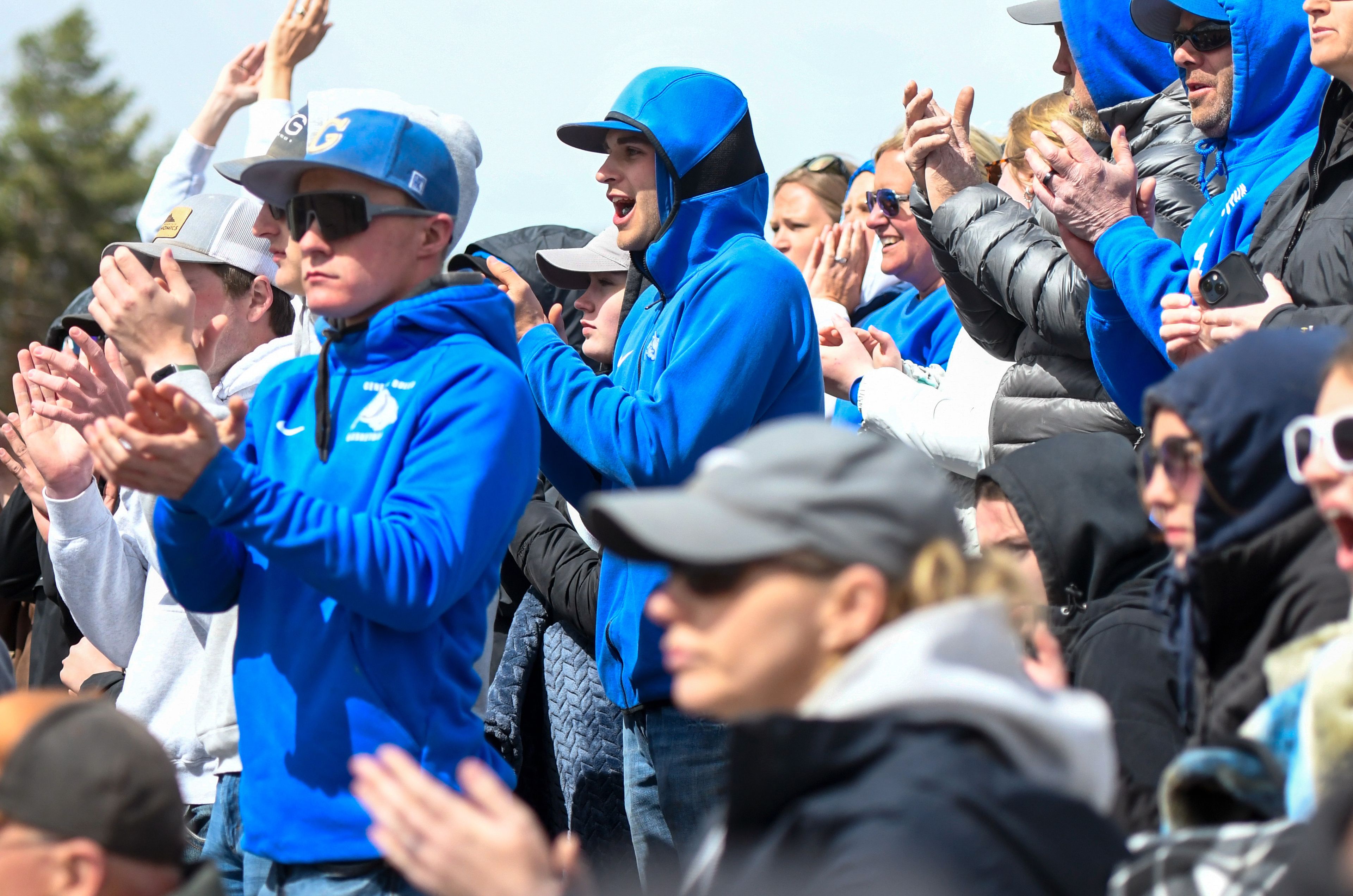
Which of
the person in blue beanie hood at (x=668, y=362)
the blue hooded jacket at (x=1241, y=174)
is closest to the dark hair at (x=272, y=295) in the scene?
the person in blue beanie hood at (x=668, y=362)

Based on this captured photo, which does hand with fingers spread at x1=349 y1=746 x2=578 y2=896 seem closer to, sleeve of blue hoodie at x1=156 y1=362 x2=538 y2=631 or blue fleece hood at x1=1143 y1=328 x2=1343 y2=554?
sleeve of blue hoodie at x1=156 y1=362 x2=538 y2=631

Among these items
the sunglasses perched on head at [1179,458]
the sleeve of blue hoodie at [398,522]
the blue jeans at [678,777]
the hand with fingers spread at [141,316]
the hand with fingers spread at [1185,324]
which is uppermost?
the hand with fingers spread at [141,316]

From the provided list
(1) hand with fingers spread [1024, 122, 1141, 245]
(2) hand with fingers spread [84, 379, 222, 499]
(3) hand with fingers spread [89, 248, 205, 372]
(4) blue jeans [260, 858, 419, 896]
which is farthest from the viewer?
(1) hand with fingers spread [1024, 122, 1141, 245]

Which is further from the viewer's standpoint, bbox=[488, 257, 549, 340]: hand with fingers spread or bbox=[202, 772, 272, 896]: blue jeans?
bbox=[488, 257, 549, 340]: hand with fingers spread

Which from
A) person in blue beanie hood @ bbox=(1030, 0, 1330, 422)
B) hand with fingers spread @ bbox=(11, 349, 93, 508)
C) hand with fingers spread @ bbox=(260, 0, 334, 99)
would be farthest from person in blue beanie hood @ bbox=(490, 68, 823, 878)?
hand with fingers spread @ bbox=(260, 0, 334, 99)

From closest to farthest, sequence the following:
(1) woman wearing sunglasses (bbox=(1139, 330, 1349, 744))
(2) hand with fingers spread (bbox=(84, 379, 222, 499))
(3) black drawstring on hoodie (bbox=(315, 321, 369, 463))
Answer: (1) woman wearing sunglasses (bbox=(1139, 330, 1349, 744)), (2) hand with fingers spread (bbox=(84, 379, 222, 499)), (3) black drawstring on hoodie (bbox=(315, 321, 369, 463))

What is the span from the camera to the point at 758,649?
2.01 metres

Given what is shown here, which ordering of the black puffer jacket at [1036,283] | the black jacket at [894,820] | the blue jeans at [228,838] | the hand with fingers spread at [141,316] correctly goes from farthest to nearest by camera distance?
the black puffer jacket at [1036,283] < the blue jeans at [228,838] < the hand with fingers spread at [141,316] < the black jacket at [894,820]

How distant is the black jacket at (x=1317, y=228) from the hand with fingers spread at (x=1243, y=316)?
3 cm

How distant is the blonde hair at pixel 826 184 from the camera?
22.2 feet

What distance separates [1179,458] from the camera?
254 cm

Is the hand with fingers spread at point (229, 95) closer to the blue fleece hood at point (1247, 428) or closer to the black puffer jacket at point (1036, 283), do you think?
the black puffer jacket at point (1036, 283)

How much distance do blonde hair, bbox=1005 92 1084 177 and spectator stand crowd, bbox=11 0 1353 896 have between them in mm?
21

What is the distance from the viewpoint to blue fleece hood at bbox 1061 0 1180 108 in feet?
16.9
